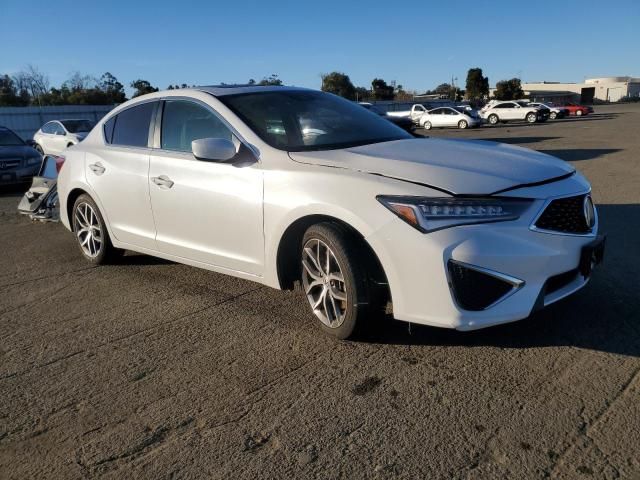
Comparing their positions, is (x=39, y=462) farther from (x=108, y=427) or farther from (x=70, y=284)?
(x=70, y=284)

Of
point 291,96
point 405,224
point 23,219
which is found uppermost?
point 291,96

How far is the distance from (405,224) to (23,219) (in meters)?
7.69

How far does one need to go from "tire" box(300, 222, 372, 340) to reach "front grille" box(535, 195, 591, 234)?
41.4 inches

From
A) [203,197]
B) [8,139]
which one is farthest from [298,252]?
[8,139]

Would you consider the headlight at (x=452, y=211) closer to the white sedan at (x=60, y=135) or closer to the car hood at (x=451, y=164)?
the car hood at (x=451, y=164)

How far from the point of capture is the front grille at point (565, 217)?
322 centimetres

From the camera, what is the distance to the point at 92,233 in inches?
223

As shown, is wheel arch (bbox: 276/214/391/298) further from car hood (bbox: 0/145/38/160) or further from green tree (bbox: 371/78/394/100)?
green tree (bbox: 371/78/394/100)

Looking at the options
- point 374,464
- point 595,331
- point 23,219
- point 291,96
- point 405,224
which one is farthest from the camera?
point 23,219

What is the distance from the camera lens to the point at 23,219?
29.2ft

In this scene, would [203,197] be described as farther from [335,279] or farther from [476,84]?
[476,84]

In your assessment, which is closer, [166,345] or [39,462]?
[39,462]

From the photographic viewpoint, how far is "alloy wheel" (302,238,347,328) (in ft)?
11.6

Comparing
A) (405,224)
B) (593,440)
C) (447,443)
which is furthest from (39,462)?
(593,440)
